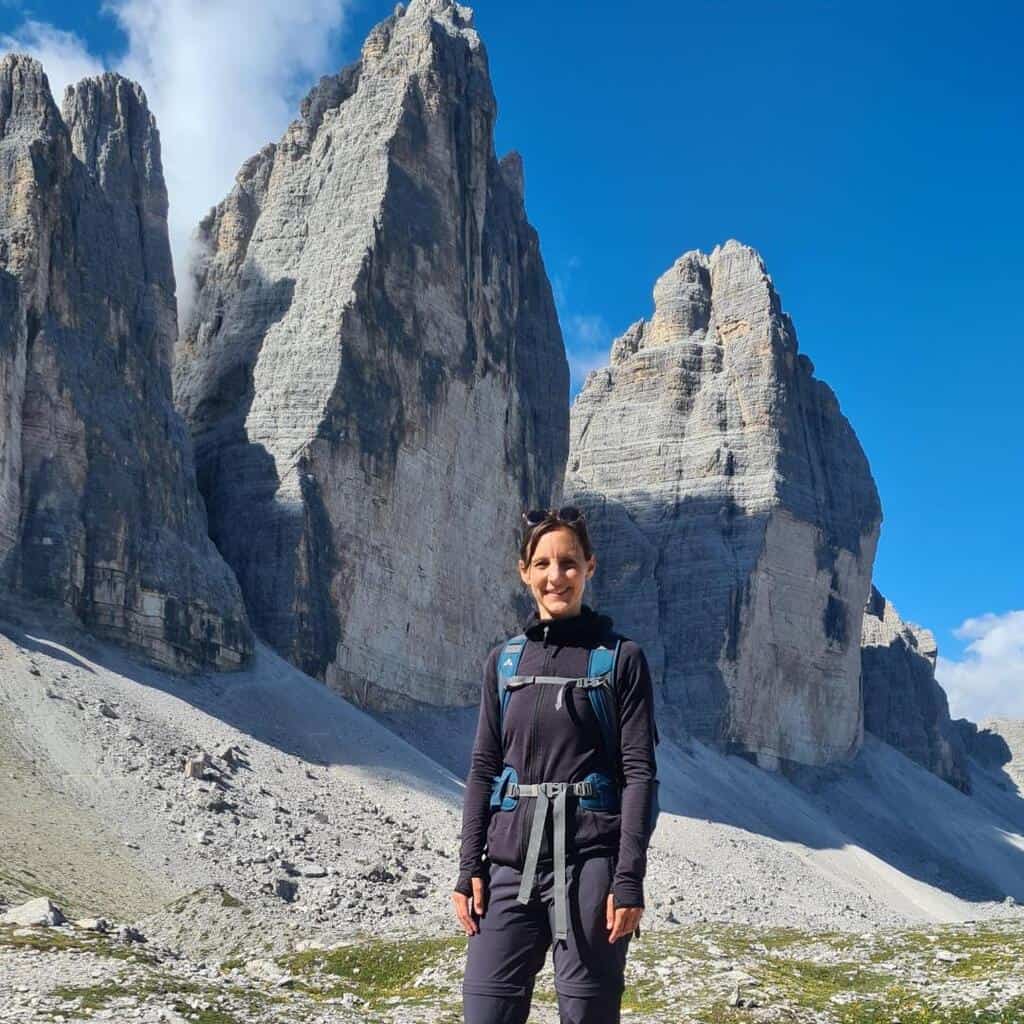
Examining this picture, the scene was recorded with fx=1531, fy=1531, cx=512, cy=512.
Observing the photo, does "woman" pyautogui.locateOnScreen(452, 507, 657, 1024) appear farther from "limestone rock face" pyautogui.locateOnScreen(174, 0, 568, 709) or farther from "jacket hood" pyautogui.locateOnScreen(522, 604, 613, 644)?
"limestone rock face" pyautogui.locateOnScreen(174, 0, 568, 709)

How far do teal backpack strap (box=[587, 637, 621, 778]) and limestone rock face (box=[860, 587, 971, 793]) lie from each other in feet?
336

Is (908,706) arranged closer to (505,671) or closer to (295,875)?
(295,875)

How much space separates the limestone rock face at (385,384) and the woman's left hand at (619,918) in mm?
48990

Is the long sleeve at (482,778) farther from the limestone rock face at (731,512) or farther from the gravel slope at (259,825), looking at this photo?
the limestone rock face at (731,512)

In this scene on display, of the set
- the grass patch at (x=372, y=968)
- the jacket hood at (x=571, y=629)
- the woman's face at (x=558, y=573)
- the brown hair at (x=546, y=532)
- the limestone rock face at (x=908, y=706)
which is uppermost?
the limestone rock face at (x=908, y=706)

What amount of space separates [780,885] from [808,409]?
48700 millimetres

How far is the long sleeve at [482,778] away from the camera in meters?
7.35

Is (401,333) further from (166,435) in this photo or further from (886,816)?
(886,816)

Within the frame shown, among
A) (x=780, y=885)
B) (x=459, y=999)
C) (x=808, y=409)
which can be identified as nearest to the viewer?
(x=459, y=999)

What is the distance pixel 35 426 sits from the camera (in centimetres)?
4672

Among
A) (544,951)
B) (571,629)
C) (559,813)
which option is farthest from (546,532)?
(544,951)

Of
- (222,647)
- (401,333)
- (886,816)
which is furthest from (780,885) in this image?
(886,816)

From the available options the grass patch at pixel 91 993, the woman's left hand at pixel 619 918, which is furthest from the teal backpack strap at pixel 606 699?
the grass patch at pixel 91 993

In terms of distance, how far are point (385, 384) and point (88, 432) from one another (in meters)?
16.1
